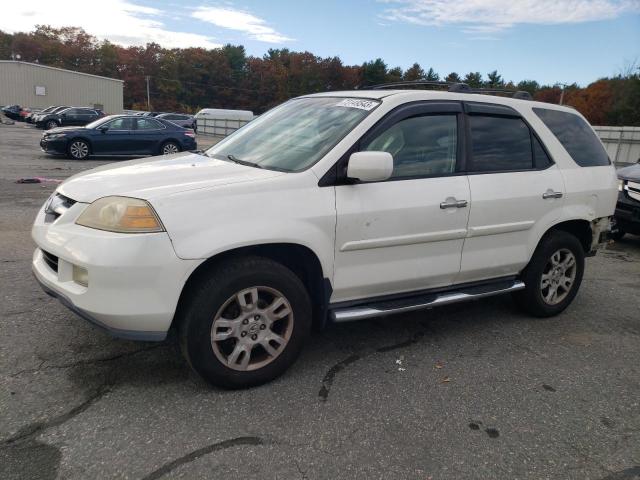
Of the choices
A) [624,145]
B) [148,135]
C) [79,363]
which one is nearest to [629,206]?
[79,363]

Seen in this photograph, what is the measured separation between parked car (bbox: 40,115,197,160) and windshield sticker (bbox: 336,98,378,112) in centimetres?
1397

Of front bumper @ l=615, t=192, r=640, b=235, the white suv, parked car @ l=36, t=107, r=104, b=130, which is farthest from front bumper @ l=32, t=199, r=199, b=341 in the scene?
parked car @ l=36, t=107, r=104, b=130

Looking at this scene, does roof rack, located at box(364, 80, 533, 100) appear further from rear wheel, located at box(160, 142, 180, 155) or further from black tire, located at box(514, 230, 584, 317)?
rear wheel, located at box(160, 142, 180, 155)

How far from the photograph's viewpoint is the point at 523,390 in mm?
3254

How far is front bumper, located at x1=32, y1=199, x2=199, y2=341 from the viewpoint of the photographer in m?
2.63

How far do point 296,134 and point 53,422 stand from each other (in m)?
2.30

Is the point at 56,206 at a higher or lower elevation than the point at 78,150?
higher

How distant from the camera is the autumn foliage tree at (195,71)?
91438 millimetres

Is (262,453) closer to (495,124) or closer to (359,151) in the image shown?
(359,151)

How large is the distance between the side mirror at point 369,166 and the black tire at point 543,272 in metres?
1.92

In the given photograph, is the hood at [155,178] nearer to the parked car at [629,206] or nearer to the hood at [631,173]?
the parked car at [629,206]

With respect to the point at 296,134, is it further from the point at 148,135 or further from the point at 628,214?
the point at 148,135

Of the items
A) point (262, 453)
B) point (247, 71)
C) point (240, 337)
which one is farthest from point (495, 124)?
point (247, 71)

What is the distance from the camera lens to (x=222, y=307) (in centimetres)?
286
